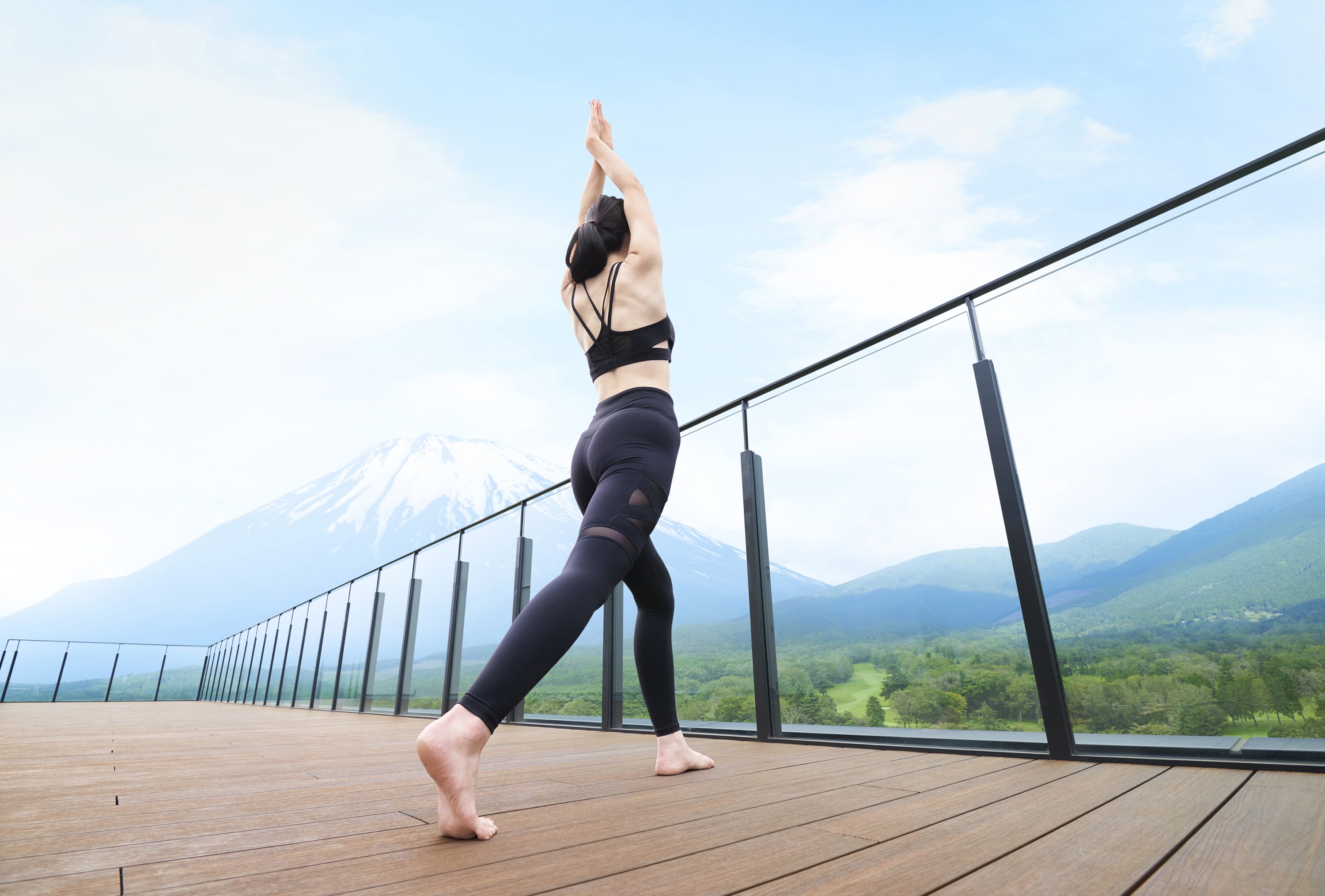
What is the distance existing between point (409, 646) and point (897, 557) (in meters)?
4.27

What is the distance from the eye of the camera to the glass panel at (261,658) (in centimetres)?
957

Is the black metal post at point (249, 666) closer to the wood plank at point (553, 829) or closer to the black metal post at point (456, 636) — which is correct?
the black metal post at point (456, 636)

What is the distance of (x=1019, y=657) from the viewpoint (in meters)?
1.41

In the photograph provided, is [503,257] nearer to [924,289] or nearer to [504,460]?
[504,460]

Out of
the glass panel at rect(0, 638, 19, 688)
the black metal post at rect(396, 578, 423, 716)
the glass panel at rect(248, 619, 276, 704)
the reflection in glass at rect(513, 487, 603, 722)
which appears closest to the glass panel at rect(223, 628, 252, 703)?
the glass panel at rect(248, 619, 276, 704)

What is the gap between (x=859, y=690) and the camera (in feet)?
5.73

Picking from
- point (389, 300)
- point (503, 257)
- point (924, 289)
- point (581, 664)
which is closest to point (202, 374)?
point (389, 300)

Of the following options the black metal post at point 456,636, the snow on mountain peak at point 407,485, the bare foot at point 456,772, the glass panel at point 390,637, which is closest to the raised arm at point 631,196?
the bare foot at point 456,772

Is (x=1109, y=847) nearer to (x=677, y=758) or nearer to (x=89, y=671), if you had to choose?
(x=677, y=758)

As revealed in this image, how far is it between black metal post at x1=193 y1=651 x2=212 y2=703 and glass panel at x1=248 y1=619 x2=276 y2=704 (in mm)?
6179

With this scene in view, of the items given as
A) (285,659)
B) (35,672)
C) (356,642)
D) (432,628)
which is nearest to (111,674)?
(35,672)

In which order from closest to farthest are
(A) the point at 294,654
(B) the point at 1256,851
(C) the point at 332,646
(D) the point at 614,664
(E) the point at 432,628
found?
(B) the point at 1256,851 → (D) the point at 614,664 → (E) the point at 432,628 → (C) the point at 332,646 → (A) the point at 294,654

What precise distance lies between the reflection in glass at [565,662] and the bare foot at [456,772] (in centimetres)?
151

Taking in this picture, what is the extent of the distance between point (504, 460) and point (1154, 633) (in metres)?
59.8
